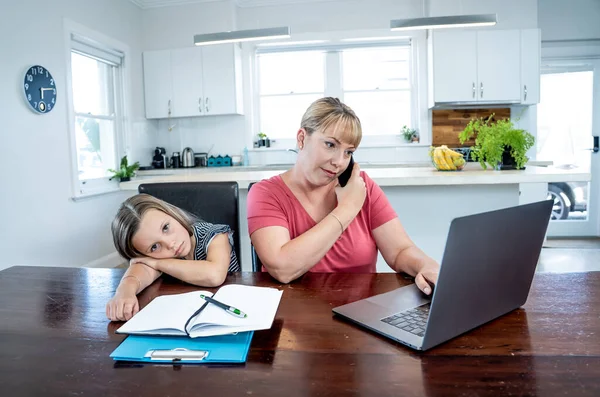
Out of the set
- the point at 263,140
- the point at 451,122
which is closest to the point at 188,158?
the point at 263,140

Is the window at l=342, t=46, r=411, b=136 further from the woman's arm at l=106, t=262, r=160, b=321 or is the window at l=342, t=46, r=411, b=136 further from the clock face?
the woman's arm at l=106, t=262, r=160, b=321

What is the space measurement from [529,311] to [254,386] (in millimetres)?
629

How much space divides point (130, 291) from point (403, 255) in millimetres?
778

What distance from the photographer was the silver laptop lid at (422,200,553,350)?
0.71 metres

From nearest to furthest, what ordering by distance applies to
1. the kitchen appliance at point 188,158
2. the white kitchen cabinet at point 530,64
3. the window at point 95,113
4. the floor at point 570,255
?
1. the floor at point 570,255
2. the window at point 95,113
3. the white kitchen cabinet at point 530,64
4. the kitchen appliance at point 188,158

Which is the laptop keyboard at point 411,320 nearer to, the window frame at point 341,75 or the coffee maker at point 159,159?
the window frame at point 341,75

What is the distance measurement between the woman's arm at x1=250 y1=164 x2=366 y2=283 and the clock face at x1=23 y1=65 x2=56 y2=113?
9.35ft

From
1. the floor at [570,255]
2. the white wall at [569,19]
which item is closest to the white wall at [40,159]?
the floor at [570,255]

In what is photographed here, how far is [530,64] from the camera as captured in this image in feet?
14.9

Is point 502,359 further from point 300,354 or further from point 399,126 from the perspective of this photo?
point 399,126

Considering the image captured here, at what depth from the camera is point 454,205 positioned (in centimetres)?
267

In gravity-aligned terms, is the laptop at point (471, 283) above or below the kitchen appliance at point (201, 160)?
below

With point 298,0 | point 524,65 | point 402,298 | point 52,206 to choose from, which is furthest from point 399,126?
point 402,298

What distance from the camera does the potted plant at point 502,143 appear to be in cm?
267
